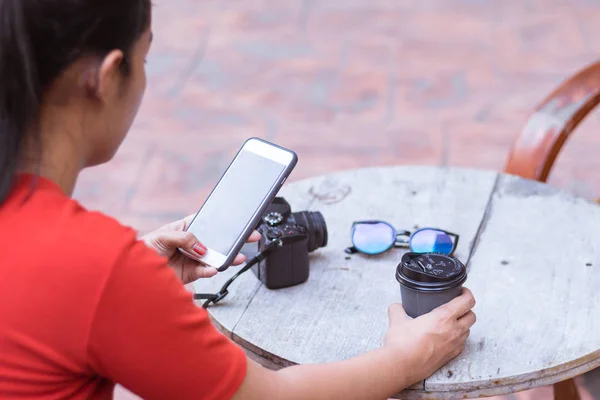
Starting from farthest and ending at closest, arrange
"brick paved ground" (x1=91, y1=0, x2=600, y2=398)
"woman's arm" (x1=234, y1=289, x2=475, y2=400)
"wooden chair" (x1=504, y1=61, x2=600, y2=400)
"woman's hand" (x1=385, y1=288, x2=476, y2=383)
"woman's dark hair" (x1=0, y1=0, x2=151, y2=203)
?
1. "brick paved ground" (x1=91, y1=0, x2=600, y2=398)
2. "wooden chair" (x1=504, y1=61, x2=600, y2=400)
3. "woman's hand" (x1=385, y1=288, x2=476, y2=383)
4. "woman's arm" (x1=234, y1=289, x2=475, y2=400)
5. "woman's dark hair" (x1=0, y1=0, x2=151, y2=203)

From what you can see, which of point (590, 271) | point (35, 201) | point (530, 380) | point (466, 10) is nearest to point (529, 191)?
point (590, 271)

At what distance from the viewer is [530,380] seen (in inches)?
49.2

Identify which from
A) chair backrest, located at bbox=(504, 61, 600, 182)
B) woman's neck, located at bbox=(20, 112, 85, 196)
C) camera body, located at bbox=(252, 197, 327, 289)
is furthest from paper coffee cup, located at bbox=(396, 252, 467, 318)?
chair backrest, located at bbox=(504, 61, 600, 182)

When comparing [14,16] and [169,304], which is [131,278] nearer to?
[169,304]

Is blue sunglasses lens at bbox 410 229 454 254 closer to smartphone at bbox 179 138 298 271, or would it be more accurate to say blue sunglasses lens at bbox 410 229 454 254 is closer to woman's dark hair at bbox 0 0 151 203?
smartphone at bbox 179 138 298 271

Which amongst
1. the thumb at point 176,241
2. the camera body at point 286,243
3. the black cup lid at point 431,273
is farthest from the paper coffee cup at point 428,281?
the thumb at point 176,241

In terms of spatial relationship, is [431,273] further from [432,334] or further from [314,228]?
[314,228]

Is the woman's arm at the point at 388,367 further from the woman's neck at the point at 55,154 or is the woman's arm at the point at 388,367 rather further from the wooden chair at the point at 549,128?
the wooden chair at the point at 549,128

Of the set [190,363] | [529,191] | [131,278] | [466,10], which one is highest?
[131,278]

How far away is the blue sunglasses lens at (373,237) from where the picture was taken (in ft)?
5.09

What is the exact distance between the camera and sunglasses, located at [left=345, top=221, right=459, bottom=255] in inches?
60.4

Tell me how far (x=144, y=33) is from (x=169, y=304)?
326mm

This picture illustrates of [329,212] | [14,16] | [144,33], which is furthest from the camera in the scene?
[329,212]

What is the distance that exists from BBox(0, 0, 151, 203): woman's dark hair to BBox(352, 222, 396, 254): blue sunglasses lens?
2.29 feet
